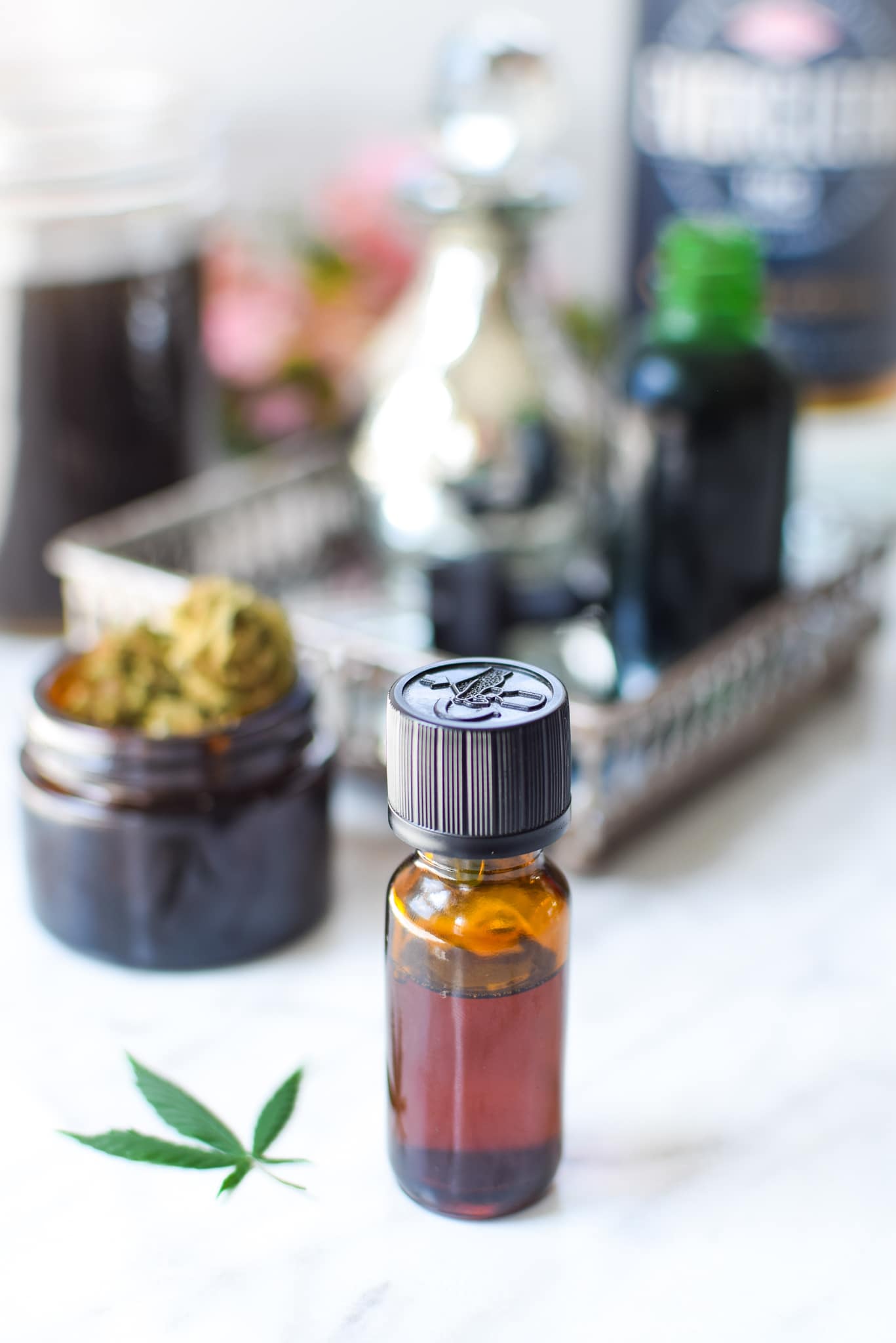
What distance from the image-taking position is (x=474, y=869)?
0.39 m

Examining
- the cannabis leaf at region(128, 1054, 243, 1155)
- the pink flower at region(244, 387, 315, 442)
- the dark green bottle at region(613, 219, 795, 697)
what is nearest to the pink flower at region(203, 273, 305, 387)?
the pink flower at region(244, 387, 315, 442)

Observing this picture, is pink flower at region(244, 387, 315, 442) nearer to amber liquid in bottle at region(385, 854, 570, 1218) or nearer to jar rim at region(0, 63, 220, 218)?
jar rim at region(0, 63, 220, 218)

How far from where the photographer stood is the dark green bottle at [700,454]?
2.05ft

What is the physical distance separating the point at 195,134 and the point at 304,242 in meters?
0.18

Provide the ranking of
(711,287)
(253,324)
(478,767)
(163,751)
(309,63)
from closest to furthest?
(478,767) < (163,751) < (711,287) < (253,324) < (309,63)

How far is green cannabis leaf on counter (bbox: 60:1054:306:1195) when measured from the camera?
42 centimetres

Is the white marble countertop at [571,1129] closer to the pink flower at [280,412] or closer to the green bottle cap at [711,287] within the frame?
the green bottle cap at [711,287]

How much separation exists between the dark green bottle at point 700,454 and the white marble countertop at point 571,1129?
0.10 meters

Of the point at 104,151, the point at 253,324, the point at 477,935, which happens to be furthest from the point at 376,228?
the point at 477,935

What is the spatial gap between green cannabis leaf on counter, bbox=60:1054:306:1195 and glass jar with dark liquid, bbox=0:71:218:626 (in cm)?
35

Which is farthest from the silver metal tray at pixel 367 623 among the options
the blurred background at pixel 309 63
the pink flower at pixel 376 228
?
the blurred background at pixel 309 63

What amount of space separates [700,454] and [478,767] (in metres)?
0.31

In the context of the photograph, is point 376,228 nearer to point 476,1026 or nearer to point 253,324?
point 253,324

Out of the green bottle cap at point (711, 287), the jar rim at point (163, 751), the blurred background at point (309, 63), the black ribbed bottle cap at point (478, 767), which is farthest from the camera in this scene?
the blurred background at point (309, 63)
